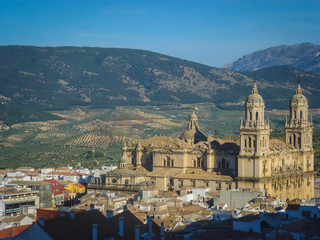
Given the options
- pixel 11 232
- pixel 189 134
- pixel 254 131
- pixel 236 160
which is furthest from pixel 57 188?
pixel 11 232

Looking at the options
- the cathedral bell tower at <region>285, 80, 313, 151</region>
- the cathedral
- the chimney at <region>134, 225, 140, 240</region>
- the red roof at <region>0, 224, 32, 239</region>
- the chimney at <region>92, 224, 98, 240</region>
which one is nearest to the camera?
the chimney at <region>92, 224, 98, 240</region>

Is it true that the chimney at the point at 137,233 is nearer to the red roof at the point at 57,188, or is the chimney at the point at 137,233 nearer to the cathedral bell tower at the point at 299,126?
the cathedral bell tower at the point at 299,126

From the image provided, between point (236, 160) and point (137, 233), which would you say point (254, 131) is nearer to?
point (236, 160)

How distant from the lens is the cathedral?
87.2 m

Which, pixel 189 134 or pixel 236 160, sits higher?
pixel 189 134

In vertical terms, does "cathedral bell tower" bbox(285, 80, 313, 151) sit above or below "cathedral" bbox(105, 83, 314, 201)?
above

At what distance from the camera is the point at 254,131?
3425 inches

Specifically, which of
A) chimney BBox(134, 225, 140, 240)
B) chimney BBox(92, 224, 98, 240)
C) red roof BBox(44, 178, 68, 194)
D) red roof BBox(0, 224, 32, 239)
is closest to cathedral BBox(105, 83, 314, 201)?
red roof BBox(44, 178, 68, 194)

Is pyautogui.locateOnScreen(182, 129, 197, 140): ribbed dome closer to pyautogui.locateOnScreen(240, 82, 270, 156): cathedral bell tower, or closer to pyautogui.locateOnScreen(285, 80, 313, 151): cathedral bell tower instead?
pyautogui.locateOnScreen(240, 82, 270, 156): cathedral bell tower

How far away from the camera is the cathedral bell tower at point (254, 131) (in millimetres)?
86938

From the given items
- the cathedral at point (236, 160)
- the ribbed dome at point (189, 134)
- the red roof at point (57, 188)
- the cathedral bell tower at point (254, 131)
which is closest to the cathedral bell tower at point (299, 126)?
the cathedral at point (236, 160)

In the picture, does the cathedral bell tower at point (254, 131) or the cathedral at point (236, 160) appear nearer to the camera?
the cathedral bell tower at point (254, 131)

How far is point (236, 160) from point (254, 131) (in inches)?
172

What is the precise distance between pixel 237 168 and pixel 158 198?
10.2 meters
